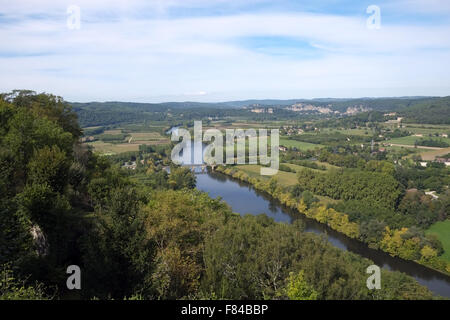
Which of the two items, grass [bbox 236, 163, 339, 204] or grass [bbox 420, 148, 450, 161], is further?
grass [bbox 420, 148, 450, 161]

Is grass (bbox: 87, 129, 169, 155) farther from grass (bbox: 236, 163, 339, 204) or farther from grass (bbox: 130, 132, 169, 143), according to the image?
grass (bbox: 236, 163, 339, 204)

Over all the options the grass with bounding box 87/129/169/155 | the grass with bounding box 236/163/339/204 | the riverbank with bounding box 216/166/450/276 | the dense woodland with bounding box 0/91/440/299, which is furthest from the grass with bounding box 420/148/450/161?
the dense woodland with bounding box 0/91/440/299

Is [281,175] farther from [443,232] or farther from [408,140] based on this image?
[408,140]

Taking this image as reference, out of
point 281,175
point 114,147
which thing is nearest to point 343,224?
point 281,175

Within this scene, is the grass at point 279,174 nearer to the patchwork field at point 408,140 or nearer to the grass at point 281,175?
the grass at point 281,175
